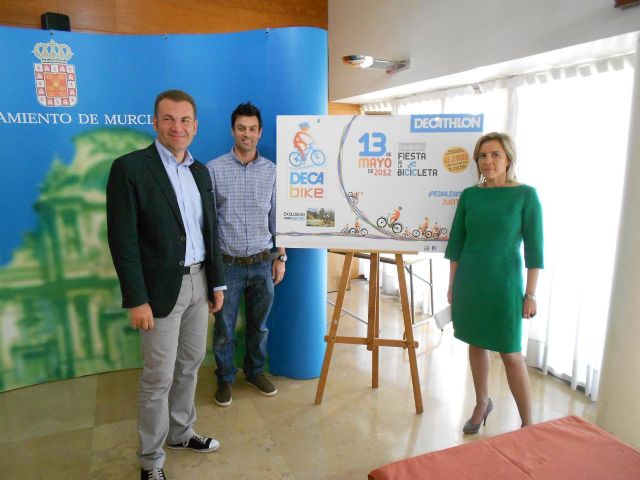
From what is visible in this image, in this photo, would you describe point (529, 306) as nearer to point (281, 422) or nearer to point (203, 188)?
point (281, 422)

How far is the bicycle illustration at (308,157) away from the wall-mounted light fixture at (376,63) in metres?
1.07

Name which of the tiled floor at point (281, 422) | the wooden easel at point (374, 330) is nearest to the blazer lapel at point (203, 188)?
the wooden easel at point (374, 330)

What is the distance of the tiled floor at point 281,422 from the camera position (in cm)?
225

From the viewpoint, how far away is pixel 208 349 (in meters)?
3.34

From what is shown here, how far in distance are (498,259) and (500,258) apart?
0.4 inches

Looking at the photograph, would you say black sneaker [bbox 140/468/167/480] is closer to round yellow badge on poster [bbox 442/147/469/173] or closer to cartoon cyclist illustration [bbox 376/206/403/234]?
cartoon cyclist illustration [bbox 376/206/403/234]

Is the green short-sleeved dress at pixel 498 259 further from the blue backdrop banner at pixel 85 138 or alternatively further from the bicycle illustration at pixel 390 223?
the blue backdrop banner at pixel 85 138

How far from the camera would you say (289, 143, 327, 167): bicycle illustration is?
101 inches

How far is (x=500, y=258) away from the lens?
7.30 feet

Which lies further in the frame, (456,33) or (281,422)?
(456,33)

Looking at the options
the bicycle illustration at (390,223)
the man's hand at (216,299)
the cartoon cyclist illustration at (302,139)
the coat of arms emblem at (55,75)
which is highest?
the coat of arms emblem at (55,75)

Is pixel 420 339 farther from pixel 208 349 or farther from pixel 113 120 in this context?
pixel 113 120

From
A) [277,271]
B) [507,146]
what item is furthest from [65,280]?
[507,146]

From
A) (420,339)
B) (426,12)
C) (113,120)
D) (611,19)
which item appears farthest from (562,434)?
(426,12)
